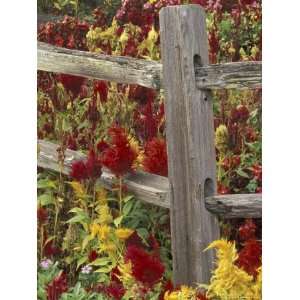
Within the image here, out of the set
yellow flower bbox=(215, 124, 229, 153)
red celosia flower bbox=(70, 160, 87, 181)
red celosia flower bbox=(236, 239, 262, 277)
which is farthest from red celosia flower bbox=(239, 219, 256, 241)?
red celosia flower bbox=(70, 160, 87, 181)

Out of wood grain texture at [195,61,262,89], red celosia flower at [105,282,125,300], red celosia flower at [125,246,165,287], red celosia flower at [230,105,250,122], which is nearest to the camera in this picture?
wood grain texture at [195,61,262,89]

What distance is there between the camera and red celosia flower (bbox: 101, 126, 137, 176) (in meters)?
3.65

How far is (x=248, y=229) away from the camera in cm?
333

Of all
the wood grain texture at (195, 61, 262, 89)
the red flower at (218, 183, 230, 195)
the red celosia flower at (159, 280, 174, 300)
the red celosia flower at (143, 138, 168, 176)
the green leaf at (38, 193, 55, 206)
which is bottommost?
the red celosia flower at (159, 280, 174, 300)

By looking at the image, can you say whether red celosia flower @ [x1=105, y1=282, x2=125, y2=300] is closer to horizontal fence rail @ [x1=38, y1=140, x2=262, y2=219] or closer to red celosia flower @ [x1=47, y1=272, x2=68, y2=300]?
red celosia flower @ [x1=47, y1=272, x2=68, y2=300]

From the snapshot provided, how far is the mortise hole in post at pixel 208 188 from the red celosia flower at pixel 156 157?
18 centimetres

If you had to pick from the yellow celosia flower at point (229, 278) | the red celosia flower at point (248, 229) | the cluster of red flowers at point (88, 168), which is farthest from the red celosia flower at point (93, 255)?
the red celosia flower at point (248, 229)

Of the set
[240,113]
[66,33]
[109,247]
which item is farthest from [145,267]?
[66,33]

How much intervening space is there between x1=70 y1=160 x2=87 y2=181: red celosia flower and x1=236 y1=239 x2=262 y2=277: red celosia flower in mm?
727

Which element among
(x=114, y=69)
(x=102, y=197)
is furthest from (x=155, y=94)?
(x=102, y=197)

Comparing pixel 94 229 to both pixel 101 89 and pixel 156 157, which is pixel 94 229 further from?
pixel 101 89

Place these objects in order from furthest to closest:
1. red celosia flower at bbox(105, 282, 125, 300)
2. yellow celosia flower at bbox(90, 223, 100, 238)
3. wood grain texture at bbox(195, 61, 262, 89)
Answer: yellow celosia flower at bbox(90, 223, 100, 238) → red celosia flower at bbox(105, 282, 125, 300) → wood grain texture at bbox(195, 61, 262, 89)
